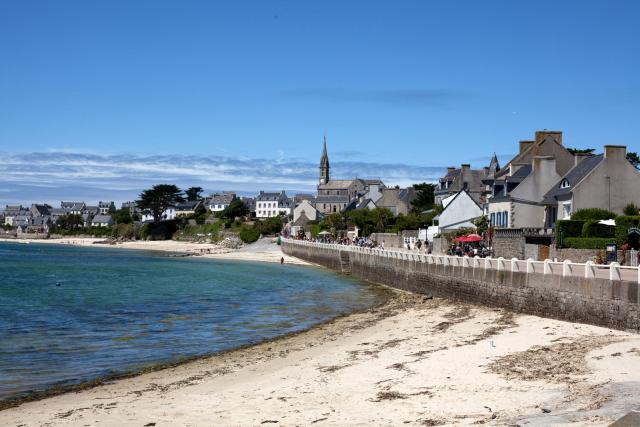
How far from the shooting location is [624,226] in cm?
3275

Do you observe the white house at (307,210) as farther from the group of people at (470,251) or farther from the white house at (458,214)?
the group of people at (470,251)

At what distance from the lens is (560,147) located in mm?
55812

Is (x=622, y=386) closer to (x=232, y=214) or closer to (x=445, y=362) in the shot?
(x=445, y=362)

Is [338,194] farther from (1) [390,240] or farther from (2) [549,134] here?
(2) [549,134]

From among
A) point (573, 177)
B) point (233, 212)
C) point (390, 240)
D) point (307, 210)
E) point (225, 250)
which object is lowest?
point (225, 250)

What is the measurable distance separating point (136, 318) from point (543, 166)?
29.4m

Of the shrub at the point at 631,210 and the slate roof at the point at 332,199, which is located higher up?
the slate roof at the point at 332,199

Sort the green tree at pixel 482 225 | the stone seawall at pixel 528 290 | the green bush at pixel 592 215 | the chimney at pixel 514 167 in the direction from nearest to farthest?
the stone seawall at pixel 528 290, the green bush at pixel 592 215, the chimney at pixel 514 167, the green tree at pixel 482 225

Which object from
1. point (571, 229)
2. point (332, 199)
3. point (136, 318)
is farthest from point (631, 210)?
point (332, 199)

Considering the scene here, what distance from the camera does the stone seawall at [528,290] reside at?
19578 mm

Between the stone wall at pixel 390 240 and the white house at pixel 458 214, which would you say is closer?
the white house at pixel 458 214

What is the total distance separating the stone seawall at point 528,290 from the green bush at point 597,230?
256 inches

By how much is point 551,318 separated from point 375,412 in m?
12.4

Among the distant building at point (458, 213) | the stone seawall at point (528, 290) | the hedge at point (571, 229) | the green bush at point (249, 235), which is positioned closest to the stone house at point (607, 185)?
the hedge at point (571, 229)
